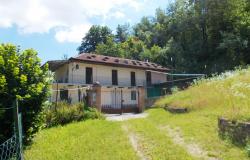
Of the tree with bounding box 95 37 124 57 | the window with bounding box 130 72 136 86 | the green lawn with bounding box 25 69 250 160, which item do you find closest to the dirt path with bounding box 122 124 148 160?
the green lawn with bounding box 25 69 250 160

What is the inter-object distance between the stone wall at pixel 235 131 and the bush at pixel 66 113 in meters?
8.03

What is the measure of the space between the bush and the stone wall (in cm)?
803

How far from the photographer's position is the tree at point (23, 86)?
34.0 ft

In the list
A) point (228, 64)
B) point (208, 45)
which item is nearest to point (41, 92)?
point (228, 64)

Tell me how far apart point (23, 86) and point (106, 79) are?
2126cm

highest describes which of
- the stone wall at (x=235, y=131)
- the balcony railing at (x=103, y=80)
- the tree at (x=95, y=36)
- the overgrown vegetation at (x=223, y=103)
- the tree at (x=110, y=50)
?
the tree at (x=95, y=36)

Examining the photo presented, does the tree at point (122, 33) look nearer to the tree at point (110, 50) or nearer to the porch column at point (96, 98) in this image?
the tree at point (110, 50)

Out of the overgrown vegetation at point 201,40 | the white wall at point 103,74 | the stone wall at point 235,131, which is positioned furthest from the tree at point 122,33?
the stone wall at point 235,131

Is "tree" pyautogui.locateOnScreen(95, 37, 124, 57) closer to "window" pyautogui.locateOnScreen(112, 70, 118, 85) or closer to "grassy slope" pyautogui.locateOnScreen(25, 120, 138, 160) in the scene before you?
"window" pyautogui.locateOnScreen(112, 70, 118, 85)

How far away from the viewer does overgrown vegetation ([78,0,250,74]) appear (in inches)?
1545

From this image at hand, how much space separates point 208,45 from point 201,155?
37824mm

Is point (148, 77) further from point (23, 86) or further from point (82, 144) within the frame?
point (23, 86)

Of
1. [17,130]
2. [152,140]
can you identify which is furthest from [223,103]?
[17,130]

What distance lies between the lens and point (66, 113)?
15945 mm
